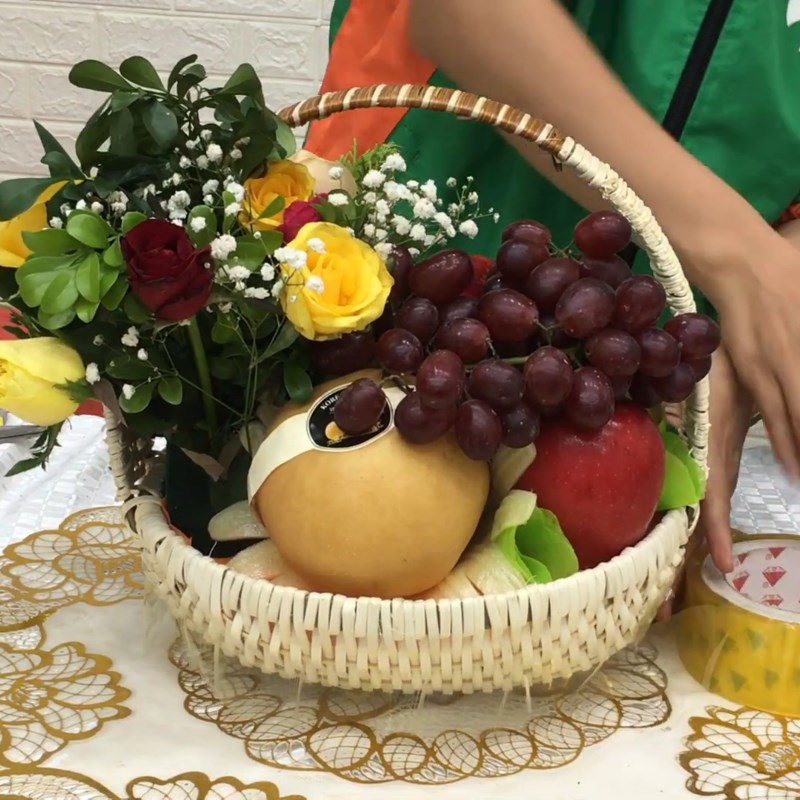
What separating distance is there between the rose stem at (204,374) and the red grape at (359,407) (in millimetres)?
105

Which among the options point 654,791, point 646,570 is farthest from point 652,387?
point 654,791

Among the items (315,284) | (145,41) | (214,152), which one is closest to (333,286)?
(315,284)

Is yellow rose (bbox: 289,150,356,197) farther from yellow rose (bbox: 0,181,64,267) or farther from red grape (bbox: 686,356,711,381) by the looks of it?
red grape (bbox: 686,356,711,381)

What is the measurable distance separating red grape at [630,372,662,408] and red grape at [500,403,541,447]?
9 cm

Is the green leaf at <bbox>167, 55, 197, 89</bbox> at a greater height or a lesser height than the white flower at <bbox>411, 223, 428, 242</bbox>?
greater

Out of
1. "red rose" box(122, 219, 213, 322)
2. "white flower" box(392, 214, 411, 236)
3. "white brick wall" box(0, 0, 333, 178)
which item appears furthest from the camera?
"white brick wall" box(0, 0, 333, 178)

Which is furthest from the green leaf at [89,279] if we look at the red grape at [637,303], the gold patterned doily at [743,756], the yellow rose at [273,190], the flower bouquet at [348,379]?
the gold patterned doily at [743,756]

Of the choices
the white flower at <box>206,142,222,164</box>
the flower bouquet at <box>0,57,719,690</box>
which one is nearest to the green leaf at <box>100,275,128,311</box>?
the flower bouquet at <box>0,57,719,690</box>

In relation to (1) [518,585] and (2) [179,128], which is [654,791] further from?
(2) [179,128]

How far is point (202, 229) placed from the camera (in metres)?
0.55

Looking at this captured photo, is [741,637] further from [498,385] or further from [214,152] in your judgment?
[214,152]

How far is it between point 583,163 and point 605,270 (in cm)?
7

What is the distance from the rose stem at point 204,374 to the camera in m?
0.58

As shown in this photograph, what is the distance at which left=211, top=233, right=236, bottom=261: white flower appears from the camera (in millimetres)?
539
